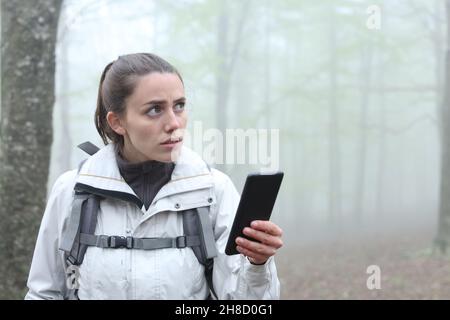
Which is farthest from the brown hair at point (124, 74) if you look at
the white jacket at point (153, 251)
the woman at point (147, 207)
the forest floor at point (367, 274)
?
the forest floor at point (367, 274)

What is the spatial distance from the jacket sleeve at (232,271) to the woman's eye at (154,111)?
40 centimetres

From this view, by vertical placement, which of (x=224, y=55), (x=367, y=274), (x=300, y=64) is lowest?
(x=367, y=274)

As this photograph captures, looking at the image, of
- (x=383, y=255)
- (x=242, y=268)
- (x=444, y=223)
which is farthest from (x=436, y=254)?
(x=242, y=268)

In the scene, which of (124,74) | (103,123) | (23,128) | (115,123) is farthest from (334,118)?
(124,74)

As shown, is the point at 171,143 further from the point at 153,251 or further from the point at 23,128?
the point at 23,128

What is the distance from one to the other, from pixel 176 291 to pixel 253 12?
14.0m

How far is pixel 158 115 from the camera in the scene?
84.9 inches

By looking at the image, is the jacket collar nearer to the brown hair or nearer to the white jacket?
the white jacket

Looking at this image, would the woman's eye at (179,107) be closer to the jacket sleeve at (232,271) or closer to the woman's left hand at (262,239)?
the jacket sleeve at (232,271)

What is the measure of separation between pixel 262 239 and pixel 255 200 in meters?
0.15

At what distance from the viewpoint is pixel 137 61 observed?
7.20 ft

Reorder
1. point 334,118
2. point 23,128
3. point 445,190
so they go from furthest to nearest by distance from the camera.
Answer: point 334,118
point 445,190
point 23,128

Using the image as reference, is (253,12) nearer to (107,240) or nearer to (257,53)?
(257,53)

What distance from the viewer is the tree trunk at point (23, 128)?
3.87 m
